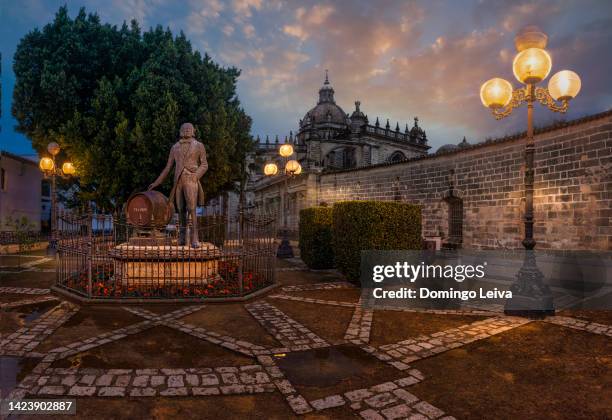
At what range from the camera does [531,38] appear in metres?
6.77

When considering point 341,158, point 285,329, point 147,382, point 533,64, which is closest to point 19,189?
point 285,329

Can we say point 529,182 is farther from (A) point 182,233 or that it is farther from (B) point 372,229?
(A) point 182,233

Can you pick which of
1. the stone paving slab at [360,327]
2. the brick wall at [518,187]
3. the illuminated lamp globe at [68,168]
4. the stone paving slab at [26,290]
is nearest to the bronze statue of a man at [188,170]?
the stone paving slab at [26,290]

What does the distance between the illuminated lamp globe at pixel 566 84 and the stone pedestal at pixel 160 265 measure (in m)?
7.72

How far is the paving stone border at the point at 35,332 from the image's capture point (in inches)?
176

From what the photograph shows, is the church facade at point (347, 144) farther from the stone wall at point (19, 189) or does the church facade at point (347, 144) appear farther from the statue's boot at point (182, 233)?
the statue's boot at point (182, 233)

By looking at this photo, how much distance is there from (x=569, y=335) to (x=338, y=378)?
3.91 metres

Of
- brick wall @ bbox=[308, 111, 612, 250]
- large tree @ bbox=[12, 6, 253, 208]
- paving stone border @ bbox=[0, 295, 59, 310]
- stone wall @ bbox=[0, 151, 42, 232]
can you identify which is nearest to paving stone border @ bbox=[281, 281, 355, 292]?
paving stone border @ bbox=[0, 295, 59, 310]

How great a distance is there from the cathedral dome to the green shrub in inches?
1819

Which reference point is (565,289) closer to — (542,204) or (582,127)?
(542,204)

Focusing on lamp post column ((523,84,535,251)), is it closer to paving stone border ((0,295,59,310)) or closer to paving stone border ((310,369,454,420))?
paving stone border ((310,369,454,420))

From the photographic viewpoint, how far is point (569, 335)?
5438 mm

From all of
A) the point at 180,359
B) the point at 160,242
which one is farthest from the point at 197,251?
the point at 180,359

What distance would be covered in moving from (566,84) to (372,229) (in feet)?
15.5
